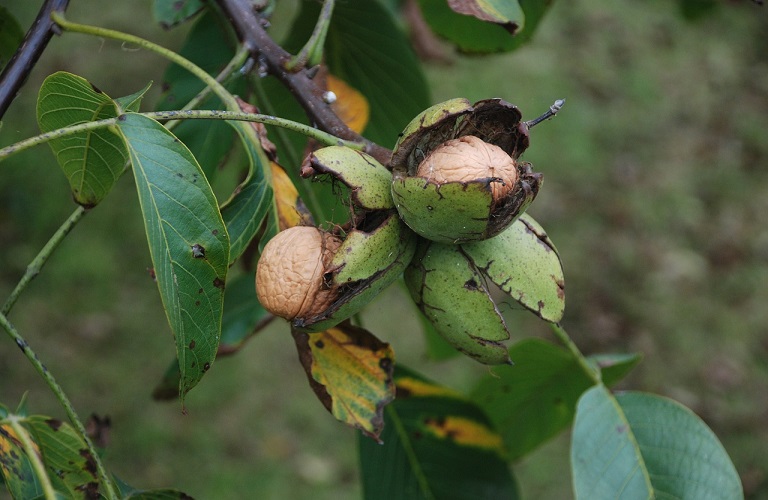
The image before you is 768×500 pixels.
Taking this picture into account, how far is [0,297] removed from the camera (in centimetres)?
288

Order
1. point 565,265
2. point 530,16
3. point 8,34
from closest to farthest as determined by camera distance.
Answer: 1. point 8,34
2. point 530,16
3. point 565,265

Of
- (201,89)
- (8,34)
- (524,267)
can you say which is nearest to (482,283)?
(524,267)

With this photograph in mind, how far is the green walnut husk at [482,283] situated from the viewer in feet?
2.82

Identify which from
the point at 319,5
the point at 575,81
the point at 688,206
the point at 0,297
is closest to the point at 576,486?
the point at 319,5

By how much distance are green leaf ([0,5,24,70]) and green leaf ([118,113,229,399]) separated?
1.73 feet

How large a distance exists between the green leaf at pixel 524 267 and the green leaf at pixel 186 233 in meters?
0.28

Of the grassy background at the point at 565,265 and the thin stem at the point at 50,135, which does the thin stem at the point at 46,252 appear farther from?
the grassy background at the point at 565,265

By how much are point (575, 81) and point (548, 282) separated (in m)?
3.44

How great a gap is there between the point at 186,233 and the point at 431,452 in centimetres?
67

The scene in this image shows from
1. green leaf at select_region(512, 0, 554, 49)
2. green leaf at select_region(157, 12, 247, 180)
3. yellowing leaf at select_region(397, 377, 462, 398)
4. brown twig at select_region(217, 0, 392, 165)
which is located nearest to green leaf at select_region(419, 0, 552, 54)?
green leaf at select_region(512, 0, 554, 49)

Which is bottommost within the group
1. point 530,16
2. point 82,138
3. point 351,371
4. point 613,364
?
point 613,364

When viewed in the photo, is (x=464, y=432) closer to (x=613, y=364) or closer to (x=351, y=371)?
(x=613, y=364)

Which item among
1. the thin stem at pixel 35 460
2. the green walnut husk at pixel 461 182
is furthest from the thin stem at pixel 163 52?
the thin stem at pixel 35 460

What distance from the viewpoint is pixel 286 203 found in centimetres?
96
